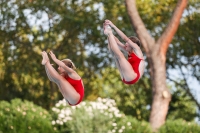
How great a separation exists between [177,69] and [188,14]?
7.53ft

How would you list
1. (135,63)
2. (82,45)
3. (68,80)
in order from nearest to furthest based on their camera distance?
(135,63) < (68,80) < (82,45)

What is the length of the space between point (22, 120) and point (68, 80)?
8.19 meters

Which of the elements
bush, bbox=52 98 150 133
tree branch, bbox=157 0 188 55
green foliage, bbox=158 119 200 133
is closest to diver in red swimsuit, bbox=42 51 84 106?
bush, bbox=52 98 150 133

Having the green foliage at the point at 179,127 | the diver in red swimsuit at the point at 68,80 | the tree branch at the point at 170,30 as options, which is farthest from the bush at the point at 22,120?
the diver in red swimsuit at the point at 68,80

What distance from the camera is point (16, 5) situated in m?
23.1

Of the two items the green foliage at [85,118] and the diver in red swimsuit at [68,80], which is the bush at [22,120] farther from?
the diver in red swimsuit at [68,80]

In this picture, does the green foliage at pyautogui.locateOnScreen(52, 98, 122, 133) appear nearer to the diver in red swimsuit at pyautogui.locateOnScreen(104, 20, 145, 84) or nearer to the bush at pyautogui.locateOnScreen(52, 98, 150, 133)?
the bush at pyautogui.locateOnScreen(52, 98, 150, 133)

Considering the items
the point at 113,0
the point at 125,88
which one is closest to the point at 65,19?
the point at 113,0

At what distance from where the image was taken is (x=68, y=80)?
6777 mm

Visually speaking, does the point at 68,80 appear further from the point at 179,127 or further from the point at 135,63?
the point at 179,127

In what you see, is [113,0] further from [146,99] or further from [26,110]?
[26,110]

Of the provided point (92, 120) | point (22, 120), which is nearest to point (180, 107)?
point (92, 120)

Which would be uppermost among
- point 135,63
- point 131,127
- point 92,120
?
point 135,63

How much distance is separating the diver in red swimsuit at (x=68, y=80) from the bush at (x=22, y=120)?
806 centimetres
